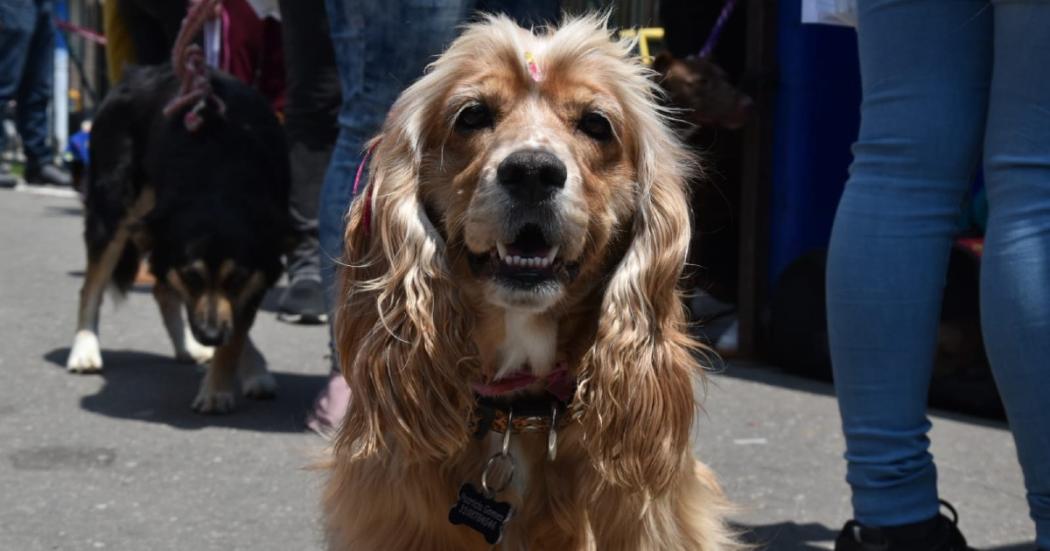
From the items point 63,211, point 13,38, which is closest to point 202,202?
point 63,211

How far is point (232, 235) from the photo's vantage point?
14.4 feet

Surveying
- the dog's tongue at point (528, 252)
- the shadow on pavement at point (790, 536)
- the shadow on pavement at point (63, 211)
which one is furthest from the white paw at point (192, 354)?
the shadow on pavement at point (63, 211)

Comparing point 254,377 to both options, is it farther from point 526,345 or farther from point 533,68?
point 533,68

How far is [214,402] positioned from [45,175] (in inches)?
323

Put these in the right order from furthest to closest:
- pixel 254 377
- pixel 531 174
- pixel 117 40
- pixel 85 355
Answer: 1. pixel 117 40
2. pixel 85 355
3. pixel 254 377
4. pixel 531 174

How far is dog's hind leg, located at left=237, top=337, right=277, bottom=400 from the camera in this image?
4.66 m

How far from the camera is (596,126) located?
254cm

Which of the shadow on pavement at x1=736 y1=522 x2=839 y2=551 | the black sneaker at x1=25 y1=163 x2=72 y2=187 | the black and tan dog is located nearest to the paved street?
the shadow on pavement at x1=736 y1=522 x2=839 y2=551

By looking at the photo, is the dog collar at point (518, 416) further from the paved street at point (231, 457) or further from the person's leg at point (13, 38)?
the person's leg at point (13, 38)

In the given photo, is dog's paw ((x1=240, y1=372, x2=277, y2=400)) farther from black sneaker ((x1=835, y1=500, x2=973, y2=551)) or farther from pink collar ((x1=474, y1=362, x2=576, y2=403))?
black sneaker ((x1=835, y1=500, x2=973, y2=551))

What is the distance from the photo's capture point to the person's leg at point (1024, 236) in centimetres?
254

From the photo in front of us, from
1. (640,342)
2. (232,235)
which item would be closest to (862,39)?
(640,342)

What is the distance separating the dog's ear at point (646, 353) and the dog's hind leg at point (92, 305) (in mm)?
2824

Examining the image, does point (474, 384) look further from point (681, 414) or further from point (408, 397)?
point (681, 414)
